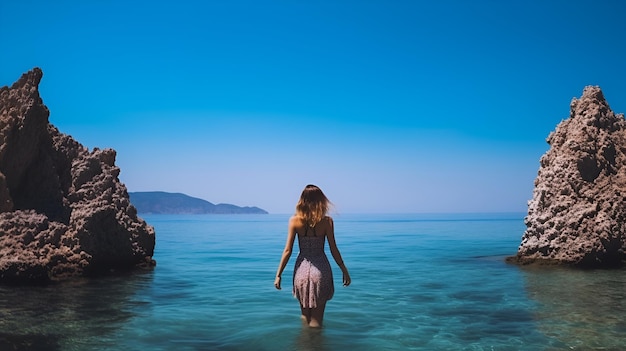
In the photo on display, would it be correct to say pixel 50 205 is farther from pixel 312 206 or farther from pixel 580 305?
pixel 580 305

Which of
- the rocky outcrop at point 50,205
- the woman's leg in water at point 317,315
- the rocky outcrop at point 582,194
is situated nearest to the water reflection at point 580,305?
the rocky outcrop at point 582,194

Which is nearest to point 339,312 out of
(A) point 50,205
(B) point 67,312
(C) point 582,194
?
(B) point 67,312

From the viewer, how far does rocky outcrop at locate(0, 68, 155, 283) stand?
14.0 metres

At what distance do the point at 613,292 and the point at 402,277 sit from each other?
226 inches

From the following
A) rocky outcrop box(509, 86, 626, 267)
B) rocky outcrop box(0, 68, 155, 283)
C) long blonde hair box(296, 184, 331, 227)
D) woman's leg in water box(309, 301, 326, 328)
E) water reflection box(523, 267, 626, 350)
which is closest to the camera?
long blonde hair box(296, 184, 331, 227)

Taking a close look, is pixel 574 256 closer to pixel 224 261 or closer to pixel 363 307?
pixel 363 307

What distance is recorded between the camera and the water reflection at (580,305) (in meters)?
8.34

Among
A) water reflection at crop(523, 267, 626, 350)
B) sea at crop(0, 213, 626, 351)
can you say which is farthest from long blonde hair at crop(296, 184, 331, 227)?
water reflection at crop(523, 267, 626, 350)

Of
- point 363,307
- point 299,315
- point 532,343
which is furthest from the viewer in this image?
point 363,307

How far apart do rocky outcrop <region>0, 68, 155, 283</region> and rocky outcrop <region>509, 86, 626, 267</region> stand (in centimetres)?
1289

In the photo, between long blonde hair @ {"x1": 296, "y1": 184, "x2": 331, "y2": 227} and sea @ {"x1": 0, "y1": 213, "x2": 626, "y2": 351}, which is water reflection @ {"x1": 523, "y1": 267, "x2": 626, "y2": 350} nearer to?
→ sea @ {"x1": 0, "y1": 213, "x2": 626, "y2": 351}

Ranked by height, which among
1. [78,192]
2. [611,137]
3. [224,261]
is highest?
[611,137]

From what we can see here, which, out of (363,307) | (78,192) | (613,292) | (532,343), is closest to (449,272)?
(613,292)

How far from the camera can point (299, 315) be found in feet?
34.6
